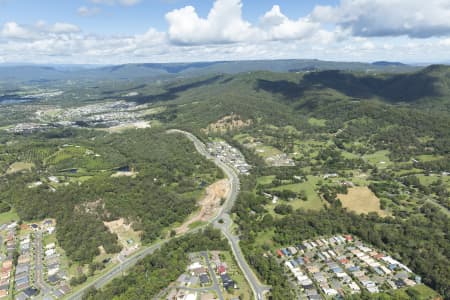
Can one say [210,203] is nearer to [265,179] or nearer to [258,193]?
[258,193]

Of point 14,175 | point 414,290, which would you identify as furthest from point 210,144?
point 414,290

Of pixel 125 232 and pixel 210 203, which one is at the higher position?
pixel 210 203

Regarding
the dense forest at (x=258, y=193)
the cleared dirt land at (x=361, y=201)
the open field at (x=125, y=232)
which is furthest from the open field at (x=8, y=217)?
the cleared dirt land at (x=361, y=201)

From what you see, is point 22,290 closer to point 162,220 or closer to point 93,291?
point 93,291

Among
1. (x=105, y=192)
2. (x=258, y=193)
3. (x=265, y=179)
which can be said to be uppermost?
(x=105, y=192)

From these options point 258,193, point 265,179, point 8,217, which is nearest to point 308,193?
point 258,193

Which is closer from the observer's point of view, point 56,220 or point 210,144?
point 56,220

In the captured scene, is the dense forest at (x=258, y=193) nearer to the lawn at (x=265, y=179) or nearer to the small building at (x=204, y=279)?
the lawn at (x=265, y=179)
